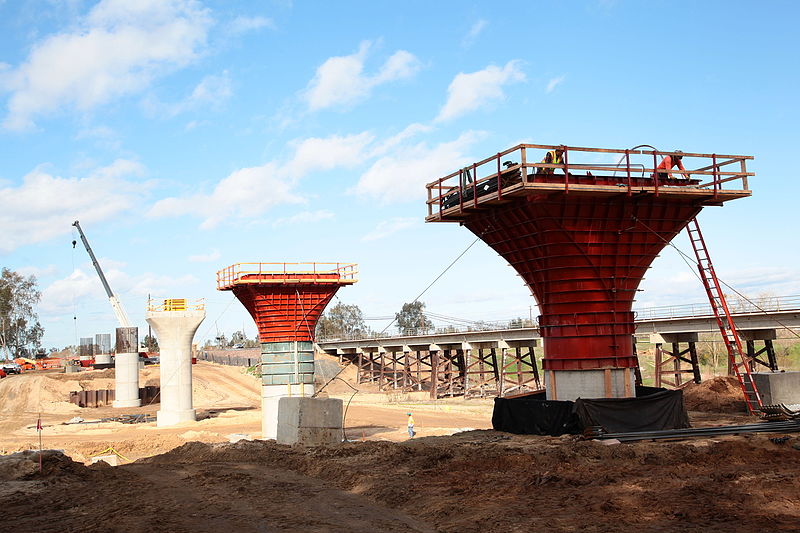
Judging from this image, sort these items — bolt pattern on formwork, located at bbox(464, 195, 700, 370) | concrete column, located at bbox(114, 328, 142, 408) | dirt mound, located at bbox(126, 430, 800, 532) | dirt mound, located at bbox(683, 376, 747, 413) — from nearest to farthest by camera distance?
1. dirt mound, located at bbox(126, 430, 800, 532)
2. bolt pattern on formwork, located at bbox(464, 195, 700, 370)
3. dirt mound, located at bbox(683, 376, 747, 413)
4. concrete column, located at bbox(114, 328, 142, 408)

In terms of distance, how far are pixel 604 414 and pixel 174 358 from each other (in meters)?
34.2

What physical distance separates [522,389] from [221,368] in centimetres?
4874

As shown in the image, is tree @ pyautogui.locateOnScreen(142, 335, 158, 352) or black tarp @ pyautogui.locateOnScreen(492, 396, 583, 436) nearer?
black tarp @ pyautogui.locateOnScreen(492, 396, 583, 436)

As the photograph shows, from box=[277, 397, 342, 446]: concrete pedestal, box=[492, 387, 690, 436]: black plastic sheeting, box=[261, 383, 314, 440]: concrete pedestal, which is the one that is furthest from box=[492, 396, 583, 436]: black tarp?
box=[261, 383, 314, 440]: concrete pedestal

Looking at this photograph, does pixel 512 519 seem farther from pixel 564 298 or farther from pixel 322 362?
pixel 322 362

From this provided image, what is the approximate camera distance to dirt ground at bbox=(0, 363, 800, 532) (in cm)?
1159

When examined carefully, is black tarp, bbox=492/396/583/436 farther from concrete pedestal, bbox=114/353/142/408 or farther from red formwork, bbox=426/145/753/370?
concrete pedestal, bbox=114/353/142/408

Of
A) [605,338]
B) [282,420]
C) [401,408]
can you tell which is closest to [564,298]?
[605,338]

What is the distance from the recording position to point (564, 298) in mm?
21375

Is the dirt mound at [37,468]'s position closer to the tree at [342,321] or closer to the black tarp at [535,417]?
the black tarp at [535,417]

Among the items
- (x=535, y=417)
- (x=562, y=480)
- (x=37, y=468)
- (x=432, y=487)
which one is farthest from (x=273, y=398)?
(x=562, y=480)

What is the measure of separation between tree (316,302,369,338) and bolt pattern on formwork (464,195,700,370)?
118804 millimetres

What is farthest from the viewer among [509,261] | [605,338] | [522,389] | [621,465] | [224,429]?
[522,389]

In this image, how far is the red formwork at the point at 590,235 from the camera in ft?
66.6
